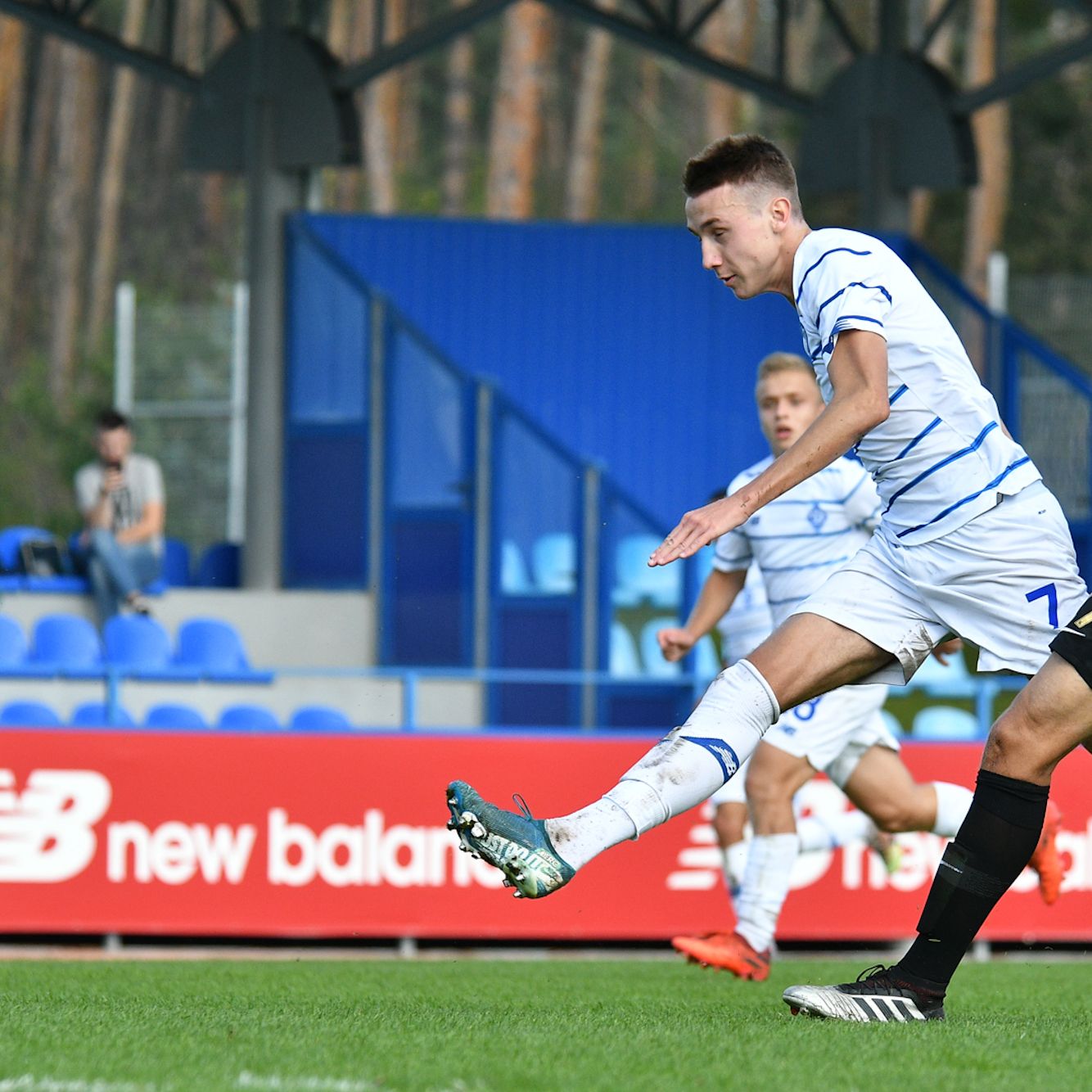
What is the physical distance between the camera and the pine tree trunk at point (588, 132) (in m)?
39.7

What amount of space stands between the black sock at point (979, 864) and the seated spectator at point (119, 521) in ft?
34.2

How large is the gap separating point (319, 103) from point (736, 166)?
1312cm

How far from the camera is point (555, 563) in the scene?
1597 cm

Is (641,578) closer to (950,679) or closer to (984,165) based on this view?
(950,679)

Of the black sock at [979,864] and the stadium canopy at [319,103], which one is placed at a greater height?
the stadium canopy at [319,103]

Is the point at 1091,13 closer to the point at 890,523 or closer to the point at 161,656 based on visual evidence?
the point at 161,656

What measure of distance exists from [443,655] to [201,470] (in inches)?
275

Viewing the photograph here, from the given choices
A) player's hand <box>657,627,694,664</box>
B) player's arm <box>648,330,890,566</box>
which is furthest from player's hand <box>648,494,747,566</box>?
player's hand <box>657,627,694,664</box>

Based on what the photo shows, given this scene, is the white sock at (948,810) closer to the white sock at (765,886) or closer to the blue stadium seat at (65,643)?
the white sock at (765,886)

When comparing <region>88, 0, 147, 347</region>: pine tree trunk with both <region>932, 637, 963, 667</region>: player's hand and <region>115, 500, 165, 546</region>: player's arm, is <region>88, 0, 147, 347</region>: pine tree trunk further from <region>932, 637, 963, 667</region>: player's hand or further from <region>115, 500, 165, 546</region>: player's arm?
<region>932, 637, 963, 667</region>: player's hand

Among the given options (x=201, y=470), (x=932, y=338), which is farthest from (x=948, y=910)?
(x=201, y=470)

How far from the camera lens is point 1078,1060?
480 cm

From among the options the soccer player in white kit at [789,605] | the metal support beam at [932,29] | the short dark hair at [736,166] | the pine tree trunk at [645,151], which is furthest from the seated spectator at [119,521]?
the pine tree trunk at [645,151]

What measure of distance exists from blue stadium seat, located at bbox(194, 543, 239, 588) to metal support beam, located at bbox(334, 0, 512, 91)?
4.05 meters
